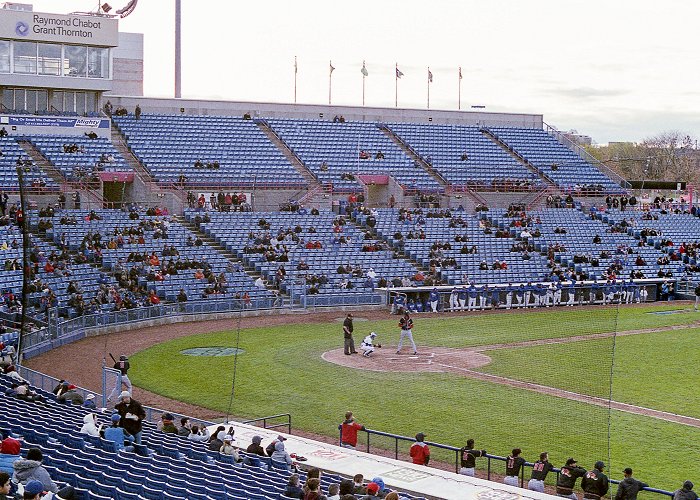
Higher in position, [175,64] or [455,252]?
[175,64]

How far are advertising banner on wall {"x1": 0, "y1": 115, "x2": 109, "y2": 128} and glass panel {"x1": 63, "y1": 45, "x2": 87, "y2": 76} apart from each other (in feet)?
7.49

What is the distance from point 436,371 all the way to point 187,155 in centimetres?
2796

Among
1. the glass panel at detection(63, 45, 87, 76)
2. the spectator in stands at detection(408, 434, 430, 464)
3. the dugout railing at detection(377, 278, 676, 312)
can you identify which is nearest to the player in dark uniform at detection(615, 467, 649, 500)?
the spectator in stands at detection(408, 434, 430, 464)

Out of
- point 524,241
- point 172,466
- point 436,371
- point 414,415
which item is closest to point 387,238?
point 524,241

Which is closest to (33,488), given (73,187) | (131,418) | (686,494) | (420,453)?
(131,418)

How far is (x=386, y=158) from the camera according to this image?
58.0 meters

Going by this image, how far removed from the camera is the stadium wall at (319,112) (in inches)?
2224

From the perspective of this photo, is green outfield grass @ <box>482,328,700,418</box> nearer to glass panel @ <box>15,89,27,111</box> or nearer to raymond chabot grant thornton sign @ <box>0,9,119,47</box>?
raymond chabot grant thornton sign @ <box>0,9,119,47</box>

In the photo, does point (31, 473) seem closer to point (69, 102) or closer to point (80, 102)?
point (69, 102)

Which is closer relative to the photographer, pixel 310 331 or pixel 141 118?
pixel 310 331

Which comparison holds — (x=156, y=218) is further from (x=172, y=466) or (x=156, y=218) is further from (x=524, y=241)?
(x=172, y=466)

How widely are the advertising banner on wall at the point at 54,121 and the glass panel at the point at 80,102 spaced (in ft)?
2.35

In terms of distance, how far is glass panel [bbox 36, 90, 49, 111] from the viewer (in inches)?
1956

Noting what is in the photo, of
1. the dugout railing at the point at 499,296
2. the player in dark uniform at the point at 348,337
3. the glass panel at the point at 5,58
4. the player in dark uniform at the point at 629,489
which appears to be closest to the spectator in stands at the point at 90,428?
the player in dark uniform at the point at 629,489
